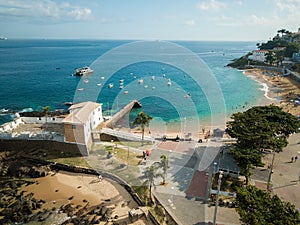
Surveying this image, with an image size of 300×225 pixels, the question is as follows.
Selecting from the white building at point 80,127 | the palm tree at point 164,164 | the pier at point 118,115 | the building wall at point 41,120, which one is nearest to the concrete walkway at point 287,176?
the palm tree at point 164,164

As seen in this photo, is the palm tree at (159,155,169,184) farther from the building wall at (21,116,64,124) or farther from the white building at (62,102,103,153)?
the building wall at (21,116,64,124)

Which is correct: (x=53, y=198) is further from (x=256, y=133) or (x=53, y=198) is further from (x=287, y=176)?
(x=287, y=176)

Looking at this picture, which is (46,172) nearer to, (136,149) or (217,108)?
(136,149)

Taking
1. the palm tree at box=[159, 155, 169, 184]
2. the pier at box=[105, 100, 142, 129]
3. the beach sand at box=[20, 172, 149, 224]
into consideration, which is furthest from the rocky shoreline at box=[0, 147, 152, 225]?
the pier at box=[105, 100, 142, 129]

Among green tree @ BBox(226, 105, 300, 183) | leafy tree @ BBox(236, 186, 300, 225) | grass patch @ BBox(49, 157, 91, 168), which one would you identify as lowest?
grass patch @ BBox(49, 157, 91, 168)

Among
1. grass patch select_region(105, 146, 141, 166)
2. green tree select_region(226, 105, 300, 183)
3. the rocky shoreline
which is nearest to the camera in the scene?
the rocky shoreline

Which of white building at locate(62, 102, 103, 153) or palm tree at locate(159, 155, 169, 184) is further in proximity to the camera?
white building at locate(62, 102, 103, 153)

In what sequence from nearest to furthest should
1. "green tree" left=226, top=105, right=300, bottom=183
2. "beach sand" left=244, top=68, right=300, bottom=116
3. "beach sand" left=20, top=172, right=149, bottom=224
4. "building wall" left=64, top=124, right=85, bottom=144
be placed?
"green tree" left=226, top=105, right=300, bottom=183
"beach sand" left=20, top=172, right=149, bottom=224
"building wall" left=64, top=124, right=85, bottom=144
"beach sand" left=244, top=68, right=300, bottom=116

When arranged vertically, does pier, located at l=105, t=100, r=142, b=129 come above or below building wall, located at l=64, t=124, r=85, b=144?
below

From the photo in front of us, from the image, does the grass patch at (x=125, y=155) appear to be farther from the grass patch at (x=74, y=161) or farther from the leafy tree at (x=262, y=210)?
the leafy tree at (x=262, y=210)
